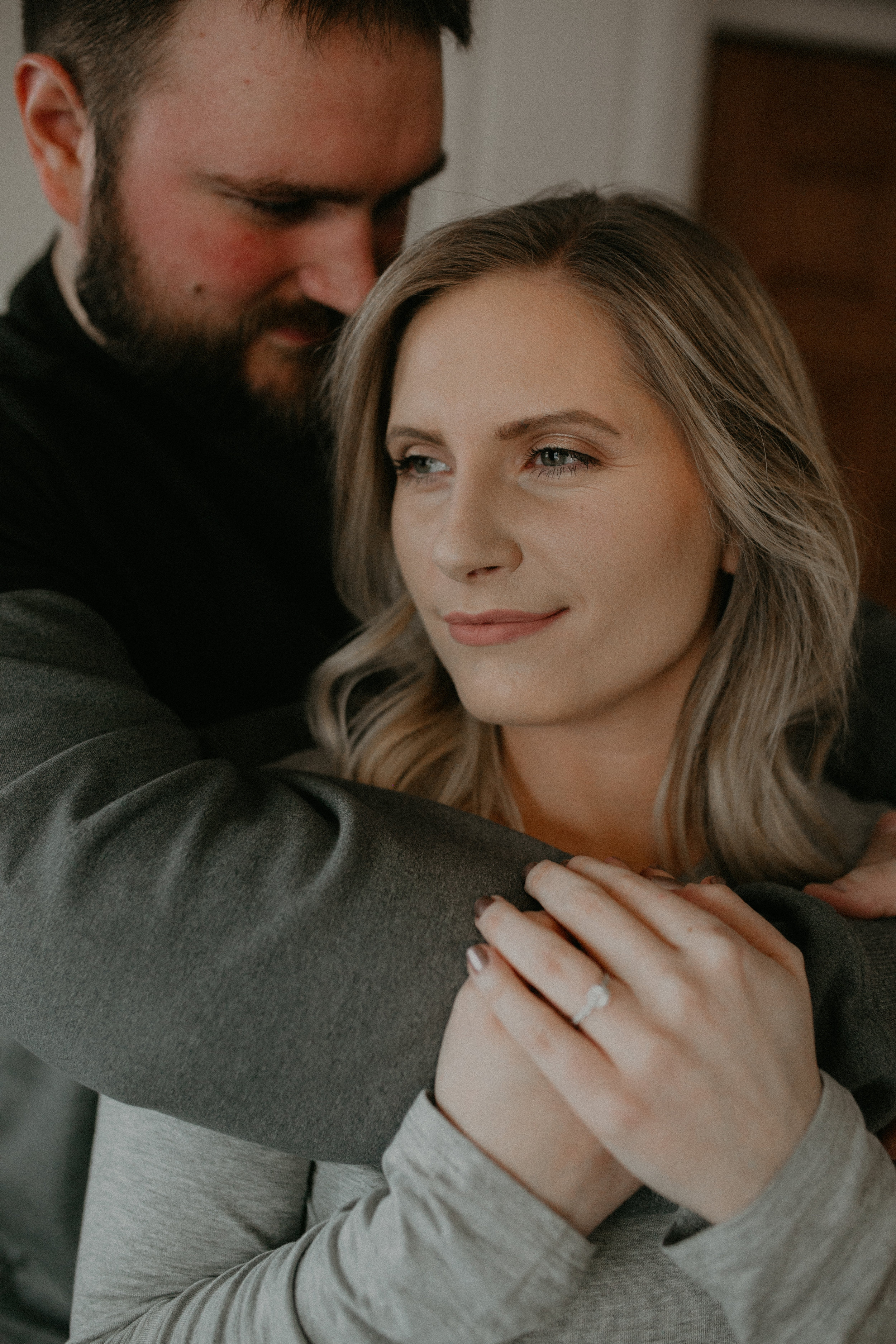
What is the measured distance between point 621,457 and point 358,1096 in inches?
25.5

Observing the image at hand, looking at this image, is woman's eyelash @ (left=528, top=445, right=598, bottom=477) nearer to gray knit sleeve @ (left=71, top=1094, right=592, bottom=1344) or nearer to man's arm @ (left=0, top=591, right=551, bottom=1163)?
man's arm @ (left=0, top=591, right=551, bottom=1163)

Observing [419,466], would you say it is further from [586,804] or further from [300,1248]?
[300,1248]

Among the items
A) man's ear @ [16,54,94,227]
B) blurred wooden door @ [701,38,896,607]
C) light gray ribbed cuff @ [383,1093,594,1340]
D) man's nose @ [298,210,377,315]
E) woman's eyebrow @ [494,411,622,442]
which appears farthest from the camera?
blurred wooden door @ [701,38,896,607]

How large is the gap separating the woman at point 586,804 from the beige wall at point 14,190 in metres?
0.41

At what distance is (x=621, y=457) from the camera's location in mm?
985

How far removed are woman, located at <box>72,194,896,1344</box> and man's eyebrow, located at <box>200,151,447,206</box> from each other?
0.13 m

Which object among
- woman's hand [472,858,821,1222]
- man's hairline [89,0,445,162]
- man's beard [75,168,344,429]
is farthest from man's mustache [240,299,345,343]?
woman's hand [472,858,821,1222]

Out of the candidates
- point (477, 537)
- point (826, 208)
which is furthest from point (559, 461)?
point (826, 208)

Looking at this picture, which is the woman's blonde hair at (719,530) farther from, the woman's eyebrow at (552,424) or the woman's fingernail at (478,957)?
the woman's fingernail at (478,957)

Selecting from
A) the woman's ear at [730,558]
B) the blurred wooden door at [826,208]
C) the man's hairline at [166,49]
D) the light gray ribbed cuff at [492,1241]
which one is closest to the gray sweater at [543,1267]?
the light gray ribbed cuff at [492,1241]

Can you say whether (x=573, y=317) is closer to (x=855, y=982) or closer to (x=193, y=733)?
(x=193, y=733)

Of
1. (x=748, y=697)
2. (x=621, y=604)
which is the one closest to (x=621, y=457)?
(x=621, y=604)

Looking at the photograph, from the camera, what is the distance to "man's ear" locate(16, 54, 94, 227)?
1058 mm

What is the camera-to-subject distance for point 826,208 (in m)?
2.54
